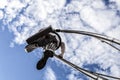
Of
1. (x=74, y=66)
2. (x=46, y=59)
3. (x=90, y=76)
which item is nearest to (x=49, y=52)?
(x=46, y=59)

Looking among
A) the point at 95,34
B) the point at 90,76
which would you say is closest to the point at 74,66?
the point at 90,76

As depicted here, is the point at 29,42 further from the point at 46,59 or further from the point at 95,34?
the point at 95,34

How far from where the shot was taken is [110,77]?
14609mm

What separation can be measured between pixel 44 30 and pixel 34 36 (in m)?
0.57

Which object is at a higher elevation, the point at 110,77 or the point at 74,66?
the point at 74,66

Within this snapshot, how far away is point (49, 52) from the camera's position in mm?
13031

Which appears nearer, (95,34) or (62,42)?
(95,34)

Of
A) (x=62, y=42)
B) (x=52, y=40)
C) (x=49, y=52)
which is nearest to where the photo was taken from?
(x=49, y=52)

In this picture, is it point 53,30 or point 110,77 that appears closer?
point 53,30

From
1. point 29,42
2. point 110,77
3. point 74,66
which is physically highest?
point 29,42

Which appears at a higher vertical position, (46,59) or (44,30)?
(44,30)

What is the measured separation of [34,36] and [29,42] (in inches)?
22.0

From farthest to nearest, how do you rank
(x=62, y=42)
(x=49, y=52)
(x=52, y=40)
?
(x=62, y=42)
(x=52, y=40)
(x=49, y=52)

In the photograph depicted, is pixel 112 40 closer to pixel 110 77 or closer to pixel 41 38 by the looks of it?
pixel 110 77
